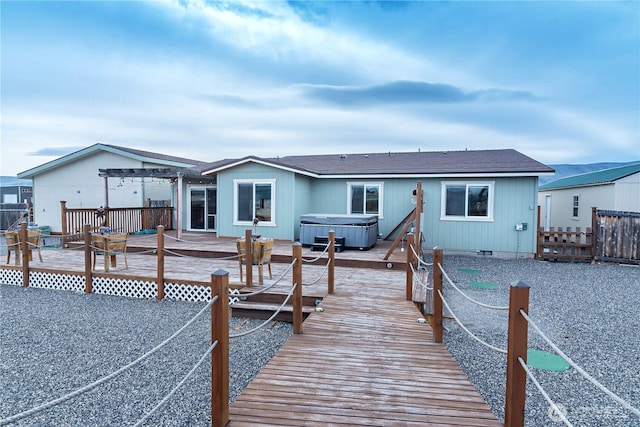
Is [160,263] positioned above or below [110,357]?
above

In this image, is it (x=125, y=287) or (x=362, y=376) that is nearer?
(x=362, y=376)

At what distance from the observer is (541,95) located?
45.3 feet

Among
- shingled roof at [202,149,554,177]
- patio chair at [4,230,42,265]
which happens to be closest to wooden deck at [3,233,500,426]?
shingled roof at [202,149,554,177]

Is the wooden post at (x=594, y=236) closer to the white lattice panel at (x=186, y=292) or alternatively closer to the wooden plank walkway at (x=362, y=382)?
the wooden plank walkway at (x=362, y=382)

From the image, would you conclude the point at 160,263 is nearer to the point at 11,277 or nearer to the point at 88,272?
the point at 88,272

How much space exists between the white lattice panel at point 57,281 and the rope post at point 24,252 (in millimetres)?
86

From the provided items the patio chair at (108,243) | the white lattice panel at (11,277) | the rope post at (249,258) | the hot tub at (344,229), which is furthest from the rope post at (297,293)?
the white lattice panel at (11,277)

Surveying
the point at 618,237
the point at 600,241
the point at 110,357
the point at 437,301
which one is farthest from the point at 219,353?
the point at 618,237

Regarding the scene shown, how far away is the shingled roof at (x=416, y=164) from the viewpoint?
10.7 m

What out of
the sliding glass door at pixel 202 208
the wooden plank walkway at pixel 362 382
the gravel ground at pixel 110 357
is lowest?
the gravel ground at pixel 110 357

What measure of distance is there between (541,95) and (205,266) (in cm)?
1372

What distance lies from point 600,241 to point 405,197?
5668mm

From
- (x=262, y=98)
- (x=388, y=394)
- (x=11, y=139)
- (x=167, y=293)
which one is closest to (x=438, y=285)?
(x=388, y=394)

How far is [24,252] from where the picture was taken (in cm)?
769
